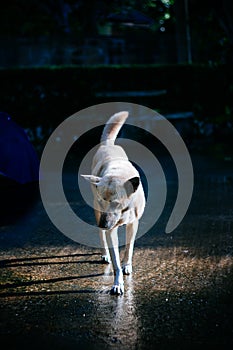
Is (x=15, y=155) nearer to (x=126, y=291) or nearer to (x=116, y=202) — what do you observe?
(x=116, y=202)

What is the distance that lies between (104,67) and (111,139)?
689 cm

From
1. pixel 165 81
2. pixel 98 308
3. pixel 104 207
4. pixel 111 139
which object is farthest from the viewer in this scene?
pixel 165 81

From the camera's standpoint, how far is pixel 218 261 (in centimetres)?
495

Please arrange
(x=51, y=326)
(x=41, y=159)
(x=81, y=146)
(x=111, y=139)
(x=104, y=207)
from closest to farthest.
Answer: (x=51, y=326), (x=104, y=207), (x=111, y=139), (x=41, y=159), (x=81, y=146)

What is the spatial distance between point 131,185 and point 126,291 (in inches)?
33.1

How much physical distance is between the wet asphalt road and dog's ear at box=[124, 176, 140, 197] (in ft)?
2.56

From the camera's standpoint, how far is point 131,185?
427 cm

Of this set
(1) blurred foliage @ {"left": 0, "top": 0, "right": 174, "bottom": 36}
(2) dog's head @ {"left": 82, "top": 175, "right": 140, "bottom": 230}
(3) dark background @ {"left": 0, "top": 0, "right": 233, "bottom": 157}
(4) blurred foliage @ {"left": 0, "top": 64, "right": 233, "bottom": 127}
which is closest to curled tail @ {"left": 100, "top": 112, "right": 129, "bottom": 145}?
(2) dog's head @ {"left": 82, "top": 175, "right": 140, "bottom": 230}

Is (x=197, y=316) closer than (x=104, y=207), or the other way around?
(x=197, y=316)

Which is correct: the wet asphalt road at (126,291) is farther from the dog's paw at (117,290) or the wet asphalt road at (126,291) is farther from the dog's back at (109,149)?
the dog's back at (109,149)

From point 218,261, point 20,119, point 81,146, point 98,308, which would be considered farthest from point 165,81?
point 98,308

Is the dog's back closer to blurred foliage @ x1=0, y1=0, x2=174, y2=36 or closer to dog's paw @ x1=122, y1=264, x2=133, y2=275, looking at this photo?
dog's paw @ x1=122, y1=264, x2=133, y2=275

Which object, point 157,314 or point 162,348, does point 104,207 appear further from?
point 162,348

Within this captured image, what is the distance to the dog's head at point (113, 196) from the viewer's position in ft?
13.8
